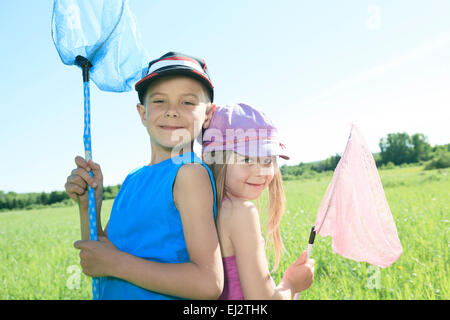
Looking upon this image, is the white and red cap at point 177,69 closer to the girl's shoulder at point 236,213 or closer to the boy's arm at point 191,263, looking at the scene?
the boy's arm at point 191,263

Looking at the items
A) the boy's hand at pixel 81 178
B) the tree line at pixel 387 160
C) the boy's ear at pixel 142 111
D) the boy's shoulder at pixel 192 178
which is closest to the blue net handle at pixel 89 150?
the boy's hand at pixel 81 178

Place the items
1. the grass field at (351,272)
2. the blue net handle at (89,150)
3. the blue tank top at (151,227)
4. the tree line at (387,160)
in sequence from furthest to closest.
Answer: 1. the tree line at (387,160)
2. the grass field at (351,272)
3. the blue net handle at (89,150)
4. the blue tank top at (151,227)

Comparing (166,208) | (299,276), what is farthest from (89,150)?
(299,276)

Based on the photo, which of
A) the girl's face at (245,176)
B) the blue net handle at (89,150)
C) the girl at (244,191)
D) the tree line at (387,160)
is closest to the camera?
the girl at (244,191)

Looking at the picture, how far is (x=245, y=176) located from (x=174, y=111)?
0.53 metres

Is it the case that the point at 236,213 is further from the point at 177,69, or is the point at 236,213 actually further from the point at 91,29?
the point at 91,29

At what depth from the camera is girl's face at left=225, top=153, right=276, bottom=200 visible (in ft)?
6.21

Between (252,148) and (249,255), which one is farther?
(252,148)

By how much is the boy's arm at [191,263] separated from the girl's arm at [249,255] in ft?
0.63

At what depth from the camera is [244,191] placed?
190 cm

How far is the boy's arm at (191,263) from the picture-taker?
1437mm
